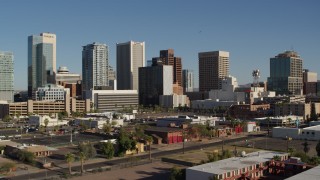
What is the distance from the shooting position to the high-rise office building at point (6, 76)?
183 m

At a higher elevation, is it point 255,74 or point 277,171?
point 255,74

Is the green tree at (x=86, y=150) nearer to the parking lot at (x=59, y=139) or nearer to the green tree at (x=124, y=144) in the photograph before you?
the green tree at (x=124, y=144)

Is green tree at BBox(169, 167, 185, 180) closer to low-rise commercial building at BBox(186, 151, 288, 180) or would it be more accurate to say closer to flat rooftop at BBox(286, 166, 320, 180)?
low-rise commercial building at BBox(186, 151, 288, 180)

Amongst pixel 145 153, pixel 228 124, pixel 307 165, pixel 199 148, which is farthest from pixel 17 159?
pixel 228 124

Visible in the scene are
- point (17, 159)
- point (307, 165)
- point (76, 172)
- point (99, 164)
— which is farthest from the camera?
point (17, 159)

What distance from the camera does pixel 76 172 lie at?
4591 cm

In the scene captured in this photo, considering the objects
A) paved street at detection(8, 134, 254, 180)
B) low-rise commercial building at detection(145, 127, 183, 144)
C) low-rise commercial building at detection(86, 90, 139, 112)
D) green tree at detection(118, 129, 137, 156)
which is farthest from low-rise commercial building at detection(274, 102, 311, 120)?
green tree at detection(118, 129, 137, 156)

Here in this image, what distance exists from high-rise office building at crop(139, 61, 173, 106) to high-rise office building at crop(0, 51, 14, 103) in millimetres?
61489

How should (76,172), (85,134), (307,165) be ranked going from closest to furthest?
(307,165) → (76,172) → (85,134)

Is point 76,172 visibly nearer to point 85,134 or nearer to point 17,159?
point 17,159

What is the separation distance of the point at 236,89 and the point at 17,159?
468 ft

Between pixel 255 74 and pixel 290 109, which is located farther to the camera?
pixel 255 74

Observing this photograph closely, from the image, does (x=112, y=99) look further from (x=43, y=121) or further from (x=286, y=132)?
(x=286, y=132)

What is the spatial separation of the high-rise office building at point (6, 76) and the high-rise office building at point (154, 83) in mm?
61489
